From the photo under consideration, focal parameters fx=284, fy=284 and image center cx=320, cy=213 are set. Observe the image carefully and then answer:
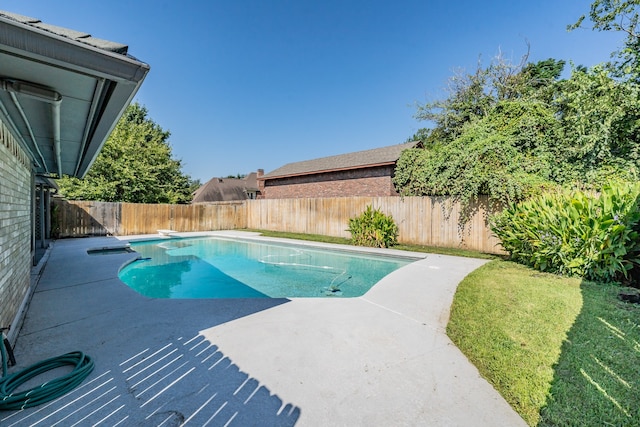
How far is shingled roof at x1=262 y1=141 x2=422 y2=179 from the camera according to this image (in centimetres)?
1471

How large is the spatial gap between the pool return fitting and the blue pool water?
3320mm

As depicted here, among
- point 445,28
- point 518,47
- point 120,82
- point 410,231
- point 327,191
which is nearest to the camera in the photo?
point 120,82

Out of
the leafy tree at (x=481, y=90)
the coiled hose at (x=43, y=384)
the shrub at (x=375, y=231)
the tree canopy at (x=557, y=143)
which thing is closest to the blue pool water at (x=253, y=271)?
the shrub at (x=375, y=231)

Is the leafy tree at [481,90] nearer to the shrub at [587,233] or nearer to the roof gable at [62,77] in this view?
the shrub at [587,233]

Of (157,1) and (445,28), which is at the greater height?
(445,28)

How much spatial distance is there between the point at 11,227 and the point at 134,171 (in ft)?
59.1

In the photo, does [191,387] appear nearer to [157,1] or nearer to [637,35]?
[157,1]

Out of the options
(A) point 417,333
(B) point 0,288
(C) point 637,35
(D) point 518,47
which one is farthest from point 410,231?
(D) point 518,47

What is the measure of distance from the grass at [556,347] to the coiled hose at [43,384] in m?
3.42

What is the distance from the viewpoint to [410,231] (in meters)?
11.2

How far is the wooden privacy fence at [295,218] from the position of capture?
1009 centimetres

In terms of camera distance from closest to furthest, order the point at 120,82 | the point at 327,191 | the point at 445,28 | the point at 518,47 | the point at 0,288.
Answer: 1. the point at 120,82
2. the point at 0,288
3. the point at 445,28
4. the point at 518,47
5. the point at 327,191

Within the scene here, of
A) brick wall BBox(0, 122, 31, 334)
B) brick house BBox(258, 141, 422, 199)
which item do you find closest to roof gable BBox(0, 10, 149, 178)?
brick wall BBox(0, 122, 31, 334)

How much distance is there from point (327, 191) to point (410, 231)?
6920 mm
